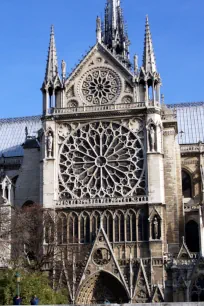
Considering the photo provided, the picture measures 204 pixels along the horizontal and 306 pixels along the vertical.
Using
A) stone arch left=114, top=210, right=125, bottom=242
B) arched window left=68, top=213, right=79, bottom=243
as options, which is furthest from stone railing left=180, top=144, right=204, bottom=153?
arched window left=68, top=213, right=79, bottom=243

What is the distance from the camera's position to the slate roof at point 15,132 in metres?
61.1

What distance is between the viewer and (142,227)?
46844mm

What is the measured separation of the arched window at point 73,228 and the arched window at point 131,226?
11.7 ft

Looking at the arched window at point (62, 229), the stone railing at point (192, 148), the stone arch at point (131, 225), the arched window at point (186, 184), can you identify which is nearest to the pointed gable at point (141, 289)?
the stone arch at point (131, 225)

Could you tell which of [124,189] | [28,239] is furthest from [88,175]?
[28,239]

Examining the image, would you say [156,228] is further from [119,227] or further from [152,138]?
[152,138]

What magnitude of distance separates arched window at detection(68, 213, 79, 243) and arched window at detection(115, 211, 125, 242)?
9.11 feet

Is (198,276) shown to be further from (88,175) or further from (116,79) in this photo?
(116,79)

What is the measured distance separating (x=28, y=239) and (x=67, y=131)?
834 cm

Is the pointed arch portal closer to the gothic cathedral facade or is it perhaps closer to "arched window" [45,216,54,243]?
the gothic cathedral facade

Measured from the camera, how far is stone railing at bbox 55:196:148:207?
47.2 m

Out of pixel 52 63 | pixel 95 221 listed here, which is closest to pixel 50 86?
pixel 52 63

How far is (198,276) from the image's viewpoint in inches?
1764

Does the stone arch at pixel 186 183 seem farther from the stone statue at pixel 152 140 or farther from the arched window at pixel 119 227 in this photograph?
the arched window at pixel 119 227
